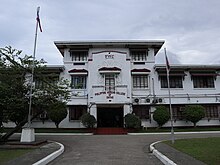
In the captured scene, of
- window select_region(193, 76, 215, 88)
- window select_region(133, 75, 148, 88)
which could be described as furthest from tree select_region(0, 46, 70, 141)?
window select_region(193, 76, 215, 88)

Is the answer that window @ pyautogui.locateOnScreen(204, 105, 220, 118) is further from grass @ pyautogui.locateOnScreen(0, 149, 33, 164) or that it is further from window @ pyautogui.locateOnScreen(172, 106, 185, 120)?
grass @ pyautogui.locateOnScreen(0, 149, 33, 164)

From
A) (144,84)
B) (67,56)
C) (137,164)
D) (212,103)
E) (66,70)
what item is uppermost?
(67,56)

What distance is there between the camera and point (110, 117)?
1064 inches

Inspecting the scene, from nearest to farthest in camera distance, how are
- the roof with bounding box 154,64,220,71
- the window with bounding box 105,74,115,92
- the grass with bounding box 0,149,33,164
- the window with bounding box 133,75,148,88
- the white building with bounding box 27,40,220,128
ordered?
the grass with bounding box 0,149,33,164, the white building with bounding box 27,40,220,128, the window with bounding box 105,74,115,92, the roof with bounding box 154,64,220,71, the window with bounding box 133,75,148,88

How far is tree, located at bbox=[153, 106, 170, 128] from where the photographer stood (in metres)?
24.0

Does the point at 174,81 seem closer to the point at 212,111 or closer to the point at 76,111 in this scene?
the point at 212,111

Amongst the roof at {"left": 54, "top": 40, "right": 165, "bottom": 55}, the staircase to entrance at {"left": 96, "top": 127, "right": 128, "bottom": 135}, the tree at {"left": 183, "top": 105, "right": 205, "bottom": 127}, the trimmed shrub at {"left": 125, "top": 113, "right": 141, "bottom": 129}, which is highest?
the roof at {"left": 54, "top": 40, "right": 165, "bottom": 55}

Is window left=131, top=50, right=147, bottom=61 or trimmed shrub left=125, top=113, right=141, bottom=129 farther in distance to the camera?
window left=131, top=50, right=147, bottom=61

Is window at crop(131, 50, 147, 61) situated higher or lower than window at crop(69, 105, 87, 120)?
higher

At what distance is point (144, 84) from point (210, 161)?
19.5 metres

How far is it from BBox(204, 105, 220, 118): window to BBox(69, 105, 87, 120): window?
576 inches

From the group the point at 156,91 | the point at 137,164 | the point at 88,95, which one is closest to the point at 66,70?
the point at 88,95

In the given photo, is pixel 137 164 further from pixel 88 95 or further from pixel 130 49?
pixel 130 49

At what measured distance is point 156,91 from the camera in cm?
2667
